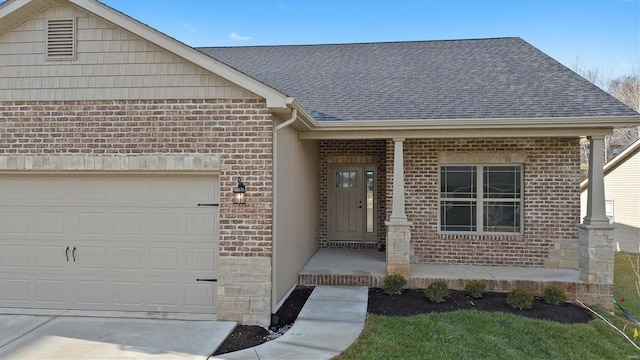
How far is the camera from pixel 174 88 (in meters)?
5.71

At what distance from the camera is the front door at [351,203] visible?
A: 34.2 ft

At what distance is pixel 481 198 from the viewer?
8750 mm

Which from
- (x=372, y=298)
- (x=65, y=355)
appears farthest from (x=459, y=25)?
(x=65, y=355)

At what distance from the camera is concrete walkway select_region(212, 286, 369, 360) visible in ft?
14.9

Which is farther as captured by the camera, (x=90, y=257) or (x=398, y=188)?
(x=398, y=188)

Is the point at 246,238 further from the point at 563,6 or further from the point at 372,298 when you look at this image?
the point at 563,6

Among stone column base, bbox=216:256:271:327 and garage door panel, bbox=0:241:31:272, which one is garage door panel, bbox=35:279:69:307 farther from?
stone column base, bbox=216:256:271:327

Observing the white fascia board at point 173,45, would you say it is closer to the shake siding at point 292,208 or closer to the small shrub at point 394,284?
the shake siding at point 292,208

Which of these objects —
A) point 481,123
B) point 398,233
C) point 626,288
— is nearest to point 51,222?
point 398,233

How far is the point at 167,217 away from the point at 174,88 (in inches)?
76.7

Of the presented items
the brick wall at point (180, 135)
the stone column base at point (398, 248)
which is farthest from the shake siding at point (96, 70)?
the stone column base at point (398, 248)

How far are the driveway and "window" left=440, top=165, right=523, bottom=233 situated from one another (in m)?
5.66

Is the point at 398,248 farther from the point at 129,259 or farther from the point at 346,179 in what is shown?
the point at 129,259

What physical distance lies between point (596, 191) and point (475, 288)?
292cm
